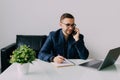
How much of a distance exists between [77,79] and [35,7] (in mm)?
1995

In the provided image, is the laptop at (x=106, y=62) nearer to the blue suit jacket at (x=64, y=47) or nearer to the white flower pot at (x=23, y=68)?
the blue suit jacket at (x=64, y=47)

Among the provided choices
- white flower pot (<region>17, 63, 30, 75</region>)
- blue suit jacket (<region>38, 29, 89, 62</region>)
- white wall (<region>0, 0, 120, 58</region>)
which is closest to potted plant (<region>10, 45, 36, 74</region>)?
white flower pot (<region>17, 63, 30, 75</region>)

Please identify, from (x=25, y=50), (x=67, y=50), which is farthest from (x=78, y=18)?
(x=25, y=50)

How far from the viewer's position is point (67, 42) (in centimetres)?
266

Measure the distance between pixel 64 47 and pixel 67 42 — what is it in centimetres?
7

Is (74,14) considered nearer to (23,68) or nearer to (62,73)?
(62,73)

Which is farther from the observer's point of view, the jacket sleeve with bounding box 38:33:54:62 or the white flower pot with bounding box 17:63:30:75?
the jacket sleeve with bounding box 38:33:54:62

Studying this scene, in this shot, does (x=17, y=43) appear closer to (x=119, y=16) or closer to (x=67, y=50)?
(x=67, y=50)

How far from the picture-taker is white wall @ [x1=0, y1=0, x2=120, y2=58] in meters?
3.40

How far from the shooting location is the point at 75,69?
2.04m

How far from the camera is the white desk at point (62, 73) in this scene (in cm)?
180

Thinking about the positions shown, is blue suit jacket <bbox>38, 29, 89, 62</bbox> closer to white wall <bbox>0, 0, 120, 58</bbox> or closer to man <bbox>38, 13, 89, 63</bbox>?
man <bbox>38, 13, 89, 63</bbox>

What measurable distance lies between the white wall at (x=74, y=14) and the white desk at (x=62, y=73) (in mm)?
1370

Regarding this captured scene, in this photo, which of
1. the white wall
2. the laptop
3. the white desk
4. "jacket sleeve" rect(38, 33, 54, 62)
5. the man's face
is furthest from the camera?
the white wall
